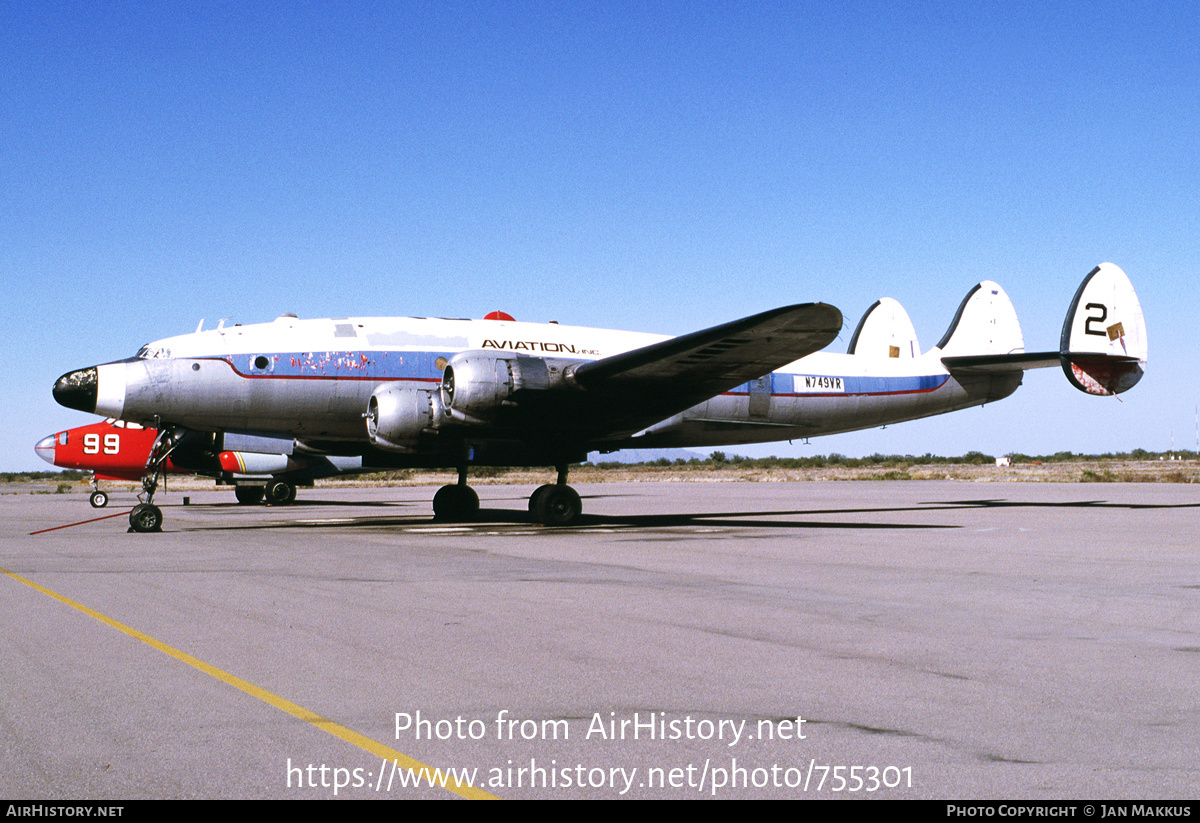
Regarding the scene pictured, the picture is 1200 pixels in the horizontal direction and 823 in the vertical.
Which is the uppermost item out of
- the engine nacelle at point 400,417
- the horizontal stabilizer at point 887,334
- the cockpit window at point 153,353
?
the horizontal stabilizer at point 887,334

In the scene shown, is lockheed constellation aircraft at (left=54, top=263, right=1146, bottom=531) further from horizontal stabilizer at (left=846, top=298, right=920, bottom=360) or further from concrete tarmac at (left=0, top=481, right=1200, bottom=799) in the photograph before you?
concrete tarmac at (left=0, top=481, right=1200, bottom=799)

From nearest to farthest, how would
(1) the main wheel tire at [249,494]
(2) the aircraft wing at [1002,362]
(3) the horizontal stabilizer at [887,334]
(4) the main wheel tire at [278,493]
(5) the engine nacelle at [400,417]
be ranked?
(5) the engine nacelle at [400,417] → (2) the aircraft wing at [1002,362] → (3) the horizontal stabilizer at [887,334] → (4) the main wheel tire at [278,493] → (1) the main wheel tire at [249,494]

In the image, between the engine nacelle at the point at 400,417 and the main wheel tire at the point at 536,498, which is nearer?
the engine nacelle at the point at 400,417

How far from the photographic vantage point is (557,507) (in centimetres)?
2025

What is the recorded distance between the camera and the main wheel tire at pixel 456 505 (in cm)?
2298

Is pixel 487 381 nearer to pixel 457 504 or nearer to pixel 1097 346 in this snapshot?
pixel 457 504

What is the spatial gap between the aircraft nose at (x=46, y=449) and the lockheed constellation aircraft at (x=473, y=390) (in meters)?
20.0

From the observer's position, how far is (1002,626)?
7695 millimetres

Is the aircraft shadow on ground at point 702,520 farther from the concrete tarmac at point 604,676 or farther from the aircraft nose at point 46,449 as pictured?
the aircraft nose at point 46,449

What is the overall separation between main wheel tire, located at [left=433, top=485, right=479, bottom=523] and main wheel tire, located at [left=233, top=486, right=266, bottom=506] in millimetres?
14865

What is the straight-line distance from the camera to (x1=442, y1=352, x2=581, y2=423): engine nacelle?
18312mm

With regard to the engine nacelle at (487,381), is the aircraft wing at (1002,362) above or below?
above

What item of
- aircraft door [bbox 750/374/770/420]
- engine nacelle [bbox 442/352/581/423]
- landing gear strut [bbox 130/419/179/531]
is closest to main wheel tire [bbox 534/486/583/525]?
engine nacelle [bbox 442/352/581/423]

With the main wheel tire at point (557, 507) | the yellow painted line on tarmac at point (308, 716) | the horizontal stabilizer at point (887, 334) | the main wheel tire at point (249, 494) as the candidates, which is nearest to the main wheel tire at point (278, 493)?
the main wheel tire at point (249, 494)
